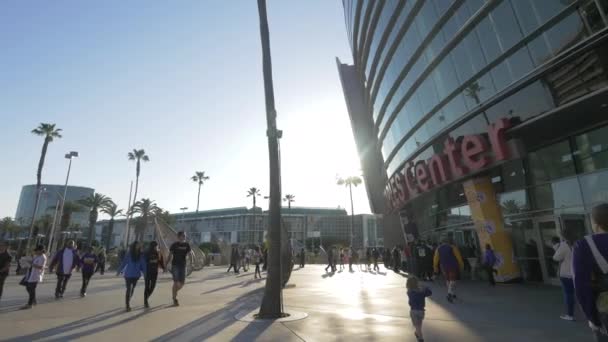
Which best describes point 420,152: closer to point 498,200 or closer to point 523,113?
point 498,200

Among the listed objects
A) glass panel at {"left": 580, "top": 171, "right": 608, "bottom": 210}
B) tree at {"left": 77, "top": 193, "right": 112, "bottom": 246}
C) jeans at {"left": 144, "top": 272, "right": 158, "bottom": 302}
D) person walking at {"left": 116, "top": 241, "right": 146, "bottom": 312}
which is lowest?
jeans at {"left": 144, "top": 272, "right": 158, "bottom": 302}

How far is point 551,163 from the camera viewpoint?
1297 cm

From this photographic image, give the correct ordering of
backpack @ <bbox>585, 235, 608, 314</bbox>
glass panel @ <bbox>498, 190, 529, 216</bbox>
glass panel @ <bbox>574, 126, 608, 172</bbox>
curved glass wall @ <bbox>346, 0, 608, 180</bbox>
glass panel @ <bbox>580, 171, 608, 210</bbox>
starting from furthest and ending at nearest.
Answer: glass panel @ <bbox>498, 190, 529, 216</bbox> → glass panel @ <bbox>574, 126, 608, 172</bbox> → glass panel @ <bbox>580, 171, 608, 210</bbox> → curved glass wall @ <bbox>346, 0, 608, 180</bbox> → backpack @ <bbox>585, 235, 608, 314</bbox>

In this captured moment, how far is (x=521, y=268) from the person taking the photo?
14.0 meters

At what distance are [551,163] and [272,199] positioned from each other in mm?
11032

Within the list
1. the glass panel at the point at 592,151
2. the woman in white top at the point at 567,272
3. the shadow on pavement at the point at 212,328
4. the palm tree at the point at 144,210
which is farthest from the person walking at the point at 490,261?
the palm tree at the point at 144,210

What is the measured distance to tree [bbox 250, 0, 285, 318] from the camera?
7.41 m

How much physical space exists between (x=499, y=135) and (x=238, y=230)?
113794 millimetres

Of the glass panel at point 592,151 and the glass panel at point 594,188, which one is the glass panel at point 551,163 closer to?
the glass panel at point 592,151

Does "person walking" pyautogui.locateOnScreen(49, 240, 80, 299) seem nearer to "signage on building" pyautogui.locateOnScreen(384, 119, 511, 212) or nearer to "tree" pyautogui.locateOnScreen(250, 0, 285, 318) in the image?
"tree" pyautogui.locateOnScreen(250, 0, 285, 318)

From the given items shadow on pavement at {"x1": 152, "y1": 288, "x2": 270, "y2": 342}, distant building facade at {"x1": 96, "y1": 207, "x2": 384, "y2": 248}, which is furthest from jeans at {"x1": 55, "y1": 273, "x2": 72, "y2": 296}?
distant building facade at {"x1": 96, "y1": 207, "x2": 384, "y2": 248}

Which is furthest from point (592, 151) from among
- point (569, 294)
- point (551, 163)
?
point (569, 294)

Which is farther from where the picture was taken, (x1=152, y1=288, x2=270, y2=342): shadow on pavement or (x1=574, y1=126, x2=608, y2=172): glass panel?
(x1=574, y1=126, x2=608, y2=172): glass panel

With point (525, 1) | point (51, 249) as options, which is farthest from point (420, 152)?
point (51, 249)
